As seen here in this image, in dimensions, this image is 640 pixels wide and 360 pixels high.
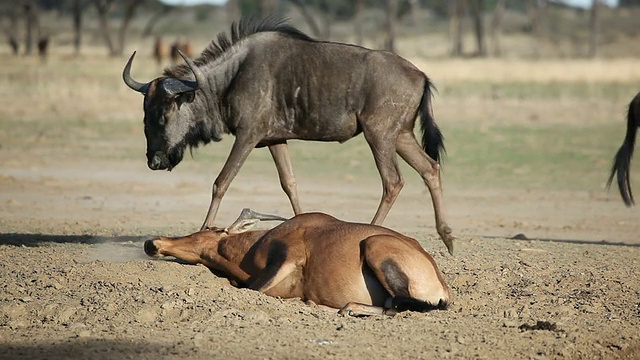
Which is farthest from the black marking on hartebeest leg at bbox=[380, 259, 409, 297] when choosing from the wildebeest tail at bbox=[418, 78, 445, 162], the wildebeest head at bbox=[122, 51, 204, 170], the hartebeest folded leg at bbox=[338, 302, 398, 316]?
the wildebeest head at bbox=[122, 51, 204, 170]

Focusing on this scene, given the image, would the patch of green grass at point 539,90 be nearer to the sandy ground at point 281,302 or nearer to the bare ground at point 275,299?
the bare ground at point 275,299

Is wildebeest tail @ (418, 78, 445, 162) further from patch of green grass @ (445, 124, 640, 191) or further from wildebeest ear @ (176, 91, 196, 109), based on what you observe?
patch of green grass @ (445, 124, 640, 191)

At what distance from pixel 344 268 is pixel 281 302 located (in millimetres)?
458

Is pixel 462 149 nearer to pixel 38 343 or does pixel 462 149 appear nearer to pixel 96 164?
pixel 96 164

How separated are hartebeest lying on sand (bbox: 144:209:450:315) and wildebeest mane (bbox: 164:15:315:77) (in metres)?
2.91

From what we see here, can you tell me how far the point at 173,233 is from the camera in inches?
415

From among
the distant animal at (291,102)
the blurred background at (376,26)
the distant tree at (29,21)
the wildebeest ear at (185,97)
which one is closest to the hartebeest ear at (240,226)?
the distant animal at (291,102)

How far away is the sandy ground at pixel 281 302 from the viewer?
20.4ft

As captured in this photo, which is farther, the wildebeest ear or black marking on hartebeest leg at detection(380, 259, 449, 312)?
the wildebeest ear

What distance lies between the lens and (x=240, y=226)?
7.93m

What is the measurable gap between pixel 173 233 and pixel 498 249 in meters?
3.10

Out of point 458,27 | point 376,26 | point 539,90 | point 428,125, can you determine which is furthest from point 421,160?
point 376,26

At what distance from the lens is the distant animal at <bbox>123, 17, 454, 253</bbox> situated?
961 cm

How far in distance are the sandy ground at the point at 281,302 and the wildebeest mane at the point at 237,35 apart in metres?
1.62
